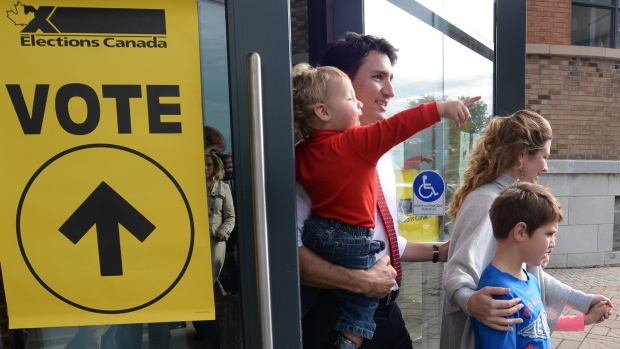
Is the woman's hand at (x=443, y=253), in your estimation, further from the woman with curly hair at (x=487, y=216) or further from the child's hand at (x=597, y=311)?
the child's hand at (x=597, y=311)

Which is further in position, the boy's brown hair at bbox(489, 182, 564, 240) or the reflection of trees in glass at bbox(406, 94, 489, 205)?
the reflection of trees in glass at bbox(406, 94, 489, 205)

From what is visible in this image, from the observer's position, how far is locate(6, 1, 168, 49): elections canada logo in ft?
3.55

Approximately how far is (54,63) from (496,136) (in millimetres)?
Result: 1515

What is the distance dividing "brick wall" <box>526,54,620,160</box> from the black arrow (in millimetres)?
7675

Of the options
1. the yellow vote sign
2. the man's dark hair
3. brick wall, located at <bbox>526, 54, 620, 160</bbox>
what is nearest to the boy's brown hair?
the man's dark hair

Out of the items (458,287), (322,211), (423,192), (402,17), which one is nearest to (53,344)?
(322,211)

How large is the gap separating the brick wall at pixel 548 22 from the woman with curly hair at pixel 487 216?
6778mm

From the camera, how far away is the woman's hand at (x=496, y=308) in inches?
57.6

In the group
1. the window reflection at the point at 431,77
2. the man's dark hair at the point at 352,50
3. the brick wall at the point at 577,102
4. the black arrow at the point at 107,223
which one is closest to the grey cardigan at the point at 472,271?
the man's dark hair at the point at 352,50

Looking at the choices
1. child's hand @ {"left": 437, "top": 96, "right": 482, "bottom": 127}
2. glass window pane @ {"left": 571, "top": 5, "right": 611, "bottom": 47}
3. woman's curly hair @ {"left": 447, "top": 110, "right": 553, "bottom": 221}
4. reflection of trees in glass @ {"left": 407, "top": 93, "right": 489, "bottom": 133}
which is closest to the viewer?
child's hand @ {"left": 437, "top": 96, "right": 482, "bottom": 127}

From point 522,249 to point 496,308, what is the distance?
236 millimetres

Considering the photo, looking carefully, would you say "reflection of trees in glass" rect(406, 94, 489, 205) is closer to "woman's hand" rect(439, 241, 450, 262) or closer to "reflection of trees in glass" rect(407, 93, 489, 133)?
"reflection of trees in glass" rect(407, 93, 489, 133)

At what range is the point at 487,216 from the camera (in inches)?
67.4

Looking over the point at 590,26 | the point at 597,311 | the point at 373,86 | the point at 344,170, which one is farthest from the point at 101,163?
the point at 590,26
